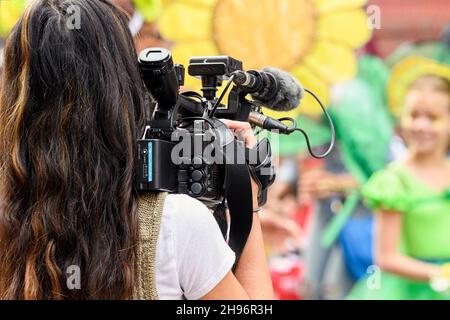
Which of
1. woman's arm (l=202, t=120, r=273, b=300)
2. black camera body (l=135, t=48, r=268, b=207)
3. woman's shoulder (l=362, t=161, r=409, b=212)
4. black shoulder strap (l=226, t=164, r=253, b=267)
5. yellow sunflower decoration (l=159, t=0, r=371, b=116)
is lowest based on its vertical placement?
woman's arm (l=202, t=120, r=273, b=300)

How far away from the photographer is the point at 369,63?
3096mm

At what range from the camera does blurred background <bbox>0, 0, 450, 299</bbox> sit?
10.0 ft

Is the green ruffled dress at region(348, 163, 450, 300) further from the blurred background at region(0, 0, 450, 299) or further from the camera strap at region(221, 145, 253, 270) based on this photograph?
the camera strap at region(221, 145, 253, 270)

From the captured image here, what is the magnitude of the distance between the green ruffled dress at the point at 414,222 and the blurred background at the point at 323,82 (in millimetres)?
129

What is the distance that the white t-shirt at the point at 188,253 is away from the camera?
1.08 m

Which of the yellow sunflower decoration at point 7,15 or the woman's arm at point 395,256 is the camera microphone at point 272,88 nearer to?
the woman's arm at point 395,256

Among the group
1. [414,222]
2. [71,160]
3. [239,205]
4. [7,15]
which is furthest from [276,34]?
[71,160]

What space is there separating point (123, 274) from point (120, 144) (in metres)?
0.20

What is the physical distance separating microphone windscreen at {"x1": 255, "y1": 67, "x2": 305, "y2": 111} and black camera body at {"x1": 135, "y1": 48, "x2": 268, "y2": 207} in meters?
0.20

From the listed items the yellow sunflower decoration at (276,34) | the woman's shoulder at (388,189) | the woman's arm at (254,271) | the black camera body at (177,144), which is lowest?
the woman's arm at (254,271)

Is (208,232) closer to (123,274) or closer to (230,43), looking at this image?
(123,274)

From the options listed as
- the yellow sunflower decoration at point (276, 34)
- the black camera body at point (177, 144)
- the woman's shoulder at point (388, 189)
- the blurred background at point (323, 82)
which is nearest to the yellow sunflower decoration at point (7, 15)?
the blurred background at point (323, 82)

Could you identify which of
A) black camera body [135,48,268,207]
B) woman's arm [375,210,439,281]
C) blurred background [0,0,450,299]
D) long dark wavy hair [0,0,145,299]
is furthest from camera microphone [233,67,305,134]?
blurred background [0,0,450,299]

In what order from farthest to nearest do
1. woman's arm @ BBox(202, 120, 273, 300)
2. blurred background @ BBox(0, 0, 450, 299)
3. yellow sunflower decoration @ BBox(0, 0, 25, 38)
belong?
blurred background @ BBox(0, 0, 450, 299)
yellow sunflower decoration @ BBox(0, 0, 25, 38)
woman's arm @ BBox(202, 120, 273, 300)
